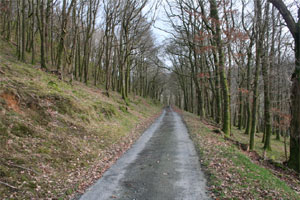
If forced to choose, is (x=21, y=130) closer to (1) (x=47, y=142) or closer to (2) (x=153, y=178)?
(1) (x=47, y=142)

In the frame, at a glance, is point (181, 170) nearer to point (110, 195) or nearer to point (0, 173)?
point (110, 195)

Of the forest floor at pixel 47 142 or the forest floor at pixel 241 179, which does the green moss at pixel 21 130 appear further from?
Result: the forest floor at pixel 241 179

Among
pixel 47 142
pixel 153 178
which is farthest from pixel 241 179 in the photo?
pixel 47 142

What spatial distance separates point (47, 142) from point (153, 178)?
4.09 m

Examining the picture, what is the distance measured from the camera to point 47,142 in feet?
25.3

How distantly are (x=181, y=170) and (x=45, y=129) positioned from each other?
220 inches

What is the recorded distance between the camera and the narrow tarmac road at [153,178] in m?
5.65

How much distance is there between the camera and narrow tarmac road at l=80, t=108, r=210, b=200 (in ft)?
18.5

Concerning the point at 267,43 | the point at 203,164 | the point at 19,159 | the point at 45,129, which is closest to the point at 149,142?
the point at 203,164

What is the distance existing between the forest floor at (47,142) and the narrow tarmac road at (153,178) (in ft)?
1.80

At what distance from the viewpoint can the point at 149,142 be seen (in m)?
12.2

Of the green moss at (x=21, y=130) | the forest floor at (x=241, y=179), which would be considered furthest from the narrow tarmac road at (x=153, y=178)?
the green moss at (x=21, y=130)

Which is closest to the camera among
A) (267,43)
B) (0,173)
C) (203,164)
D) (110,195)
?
(0,173)

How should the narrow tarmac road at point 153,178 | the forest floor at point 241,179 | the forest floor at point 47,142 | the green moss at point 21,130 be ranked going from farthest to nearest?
the green moss at point 21,130
the forest floor at point 241,179
the narrow tarmac road at point 153,178
the forest floor at point 47,142
